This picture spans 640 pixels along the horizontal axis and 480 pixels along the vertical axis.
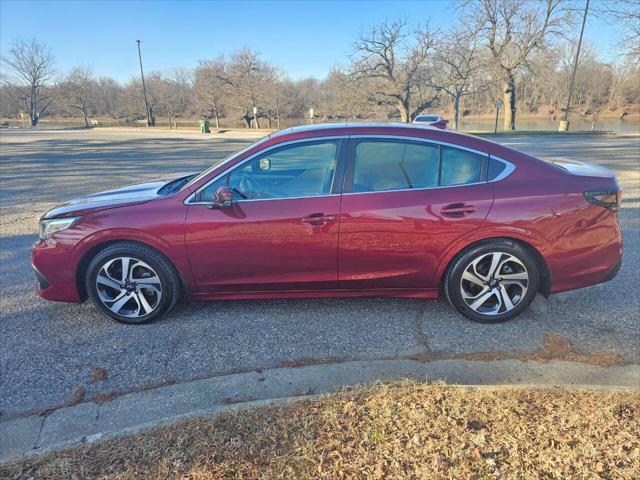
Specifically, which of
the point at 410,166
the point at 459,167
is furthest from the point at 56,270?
the point at 459,167

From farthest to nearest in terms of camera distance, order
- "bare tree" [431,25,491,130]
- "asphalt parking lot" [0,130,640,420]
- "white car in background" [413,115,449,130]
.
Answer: "bare tree" [431,25,491,130], "white car in background" [413,115,449,130], "asphalt parking lot" [0,130,640,420]

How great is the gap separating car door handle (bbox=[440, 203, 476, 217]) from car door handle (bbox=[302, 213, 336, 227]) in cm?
87

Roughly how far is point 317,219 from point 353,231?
0.98 feet

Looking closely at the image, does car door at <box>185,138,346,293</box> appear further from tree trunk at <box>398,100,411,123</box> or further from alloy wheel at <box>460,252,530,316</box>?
tree trunk at <box>398,100,411,123</box>

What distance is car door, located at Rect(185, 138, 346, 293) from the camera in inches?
124

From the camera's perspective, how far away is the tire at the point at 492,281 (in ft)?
10.6

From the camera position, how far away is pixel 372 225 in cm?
314

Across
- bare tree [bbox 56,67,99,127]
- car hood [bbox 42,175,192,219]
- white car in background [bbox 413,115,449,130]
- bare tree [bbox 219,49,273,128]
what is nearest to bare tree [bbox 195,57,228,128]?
bare tree [bbox 219,49,273,128]

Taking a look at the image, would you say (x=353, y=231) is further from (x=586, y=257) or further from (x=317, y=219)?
(x=586, y=257)

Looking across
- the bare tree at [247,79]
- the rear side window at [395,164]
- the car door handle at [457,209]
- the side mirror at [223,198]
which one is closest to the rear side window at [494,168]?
the car door handle at [457,209]

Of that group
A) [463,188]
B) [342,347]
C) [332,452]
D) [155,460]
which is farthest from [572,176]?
[155,460]

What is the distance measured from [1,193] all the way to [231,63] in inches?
1581

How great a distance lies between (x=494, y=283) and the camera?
3281mm

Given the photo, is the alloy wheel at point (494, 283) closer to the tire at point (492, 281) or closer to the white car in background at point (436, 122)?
the tire at point (492, 281)
